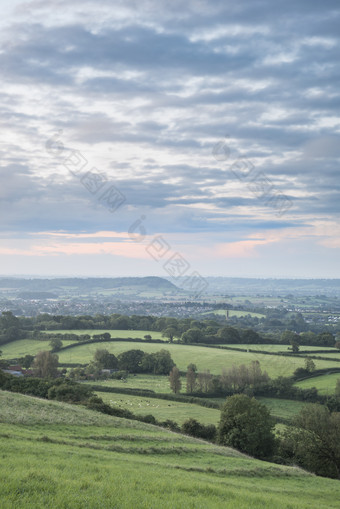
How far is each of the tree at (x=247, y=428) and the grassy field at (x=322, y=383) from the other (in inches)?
1667

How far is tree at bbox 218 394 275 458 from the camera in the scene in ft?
137

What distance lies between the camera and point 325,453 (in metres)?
38.1

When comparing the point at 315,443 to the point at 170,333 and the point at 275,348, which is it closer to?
the point at 275,348

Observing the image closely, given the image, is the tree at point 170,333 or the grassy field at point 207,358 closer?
the grassy field at point 207,358

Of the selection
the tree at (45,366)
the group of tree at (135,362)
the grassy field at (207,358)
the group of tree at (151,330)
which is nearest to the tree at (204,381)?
the grassy field at (207,358)

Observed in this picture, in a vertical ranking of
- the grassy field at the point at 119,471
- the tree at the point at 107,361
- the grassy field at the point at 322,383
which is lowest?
the tree at the point at 107,361

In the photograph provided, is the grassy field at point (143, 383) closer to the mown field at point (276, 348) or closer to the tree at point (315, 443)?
the mown field at point (276, 348)

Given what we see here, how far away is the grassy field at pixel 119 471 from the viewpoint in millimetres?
Answer: 12797

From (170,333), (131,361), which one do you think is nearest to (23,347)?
(131,361)

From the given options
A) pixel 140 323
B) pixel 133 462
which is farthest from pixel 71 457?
pixel 140 323

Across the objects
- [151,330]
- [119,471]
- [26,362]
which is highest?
[119,471]

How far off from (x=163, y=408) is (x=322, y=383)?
1522 inches

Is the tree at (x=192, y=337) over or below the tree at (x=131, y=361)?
over

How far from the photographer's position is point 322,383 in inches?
3337
